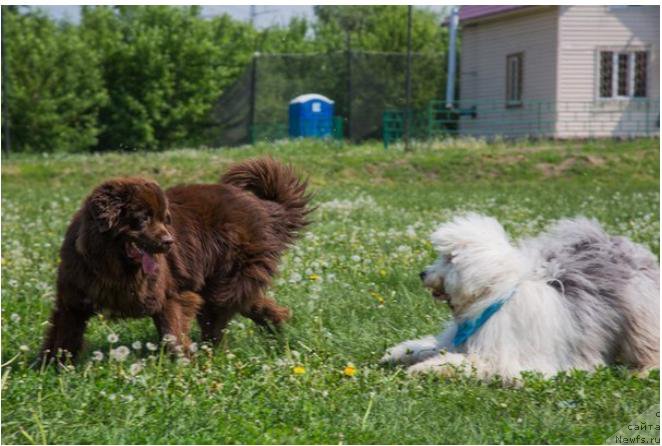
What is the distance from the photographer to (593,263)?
616 cm

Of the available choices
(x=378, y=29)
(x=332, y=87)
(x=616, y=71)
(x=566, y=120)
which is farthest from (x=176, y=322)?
(x=378, y=29)

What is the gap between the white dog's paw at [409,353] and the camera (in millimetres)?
6039

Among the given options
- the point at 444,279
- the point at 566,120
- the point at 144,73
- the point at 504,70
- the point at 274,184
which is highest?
the point at 144,73

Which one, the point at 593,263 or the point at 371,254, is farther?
the point at 371,254

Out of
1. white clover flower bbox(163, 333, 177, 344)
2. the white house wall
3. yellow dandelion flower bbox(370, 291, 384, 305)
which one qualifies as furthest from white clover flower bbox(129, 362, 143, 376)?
the white house wall

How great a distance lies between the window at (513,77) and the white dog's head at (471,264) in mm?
27125

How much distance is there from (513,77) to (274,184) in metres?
27.1

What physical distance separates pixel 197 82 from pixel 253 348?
110 feet

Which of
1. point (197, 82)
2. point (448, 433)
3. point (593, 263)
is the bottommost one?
point (448, 433)

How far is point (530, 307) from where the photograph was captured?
581 centimetres

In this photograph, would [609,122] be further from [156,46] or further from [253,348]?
[253,348]

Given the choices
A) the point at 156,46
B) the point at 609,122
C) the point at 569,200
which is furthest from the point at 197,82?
the point at 569,200

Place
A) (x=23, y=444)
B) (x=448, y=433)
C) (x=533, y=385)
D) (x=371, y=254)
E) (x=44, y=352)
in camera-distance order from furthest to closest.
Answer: (x=371, y=254)
(x=44, y=352)
(x=533, y=385)
(x=448, y=433)
(x=23, y=444)

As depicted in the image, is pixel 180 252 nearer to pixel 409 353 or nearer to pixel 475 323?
pixel 409 353
